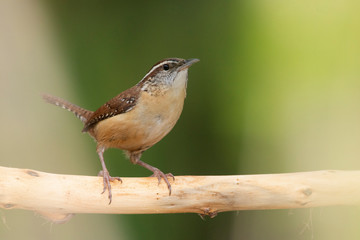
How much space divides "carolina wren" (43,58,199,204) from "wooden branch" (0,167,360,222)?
19 centimetres

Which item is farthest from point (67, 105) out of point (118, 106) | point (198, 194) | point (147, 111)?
point (198, 194)

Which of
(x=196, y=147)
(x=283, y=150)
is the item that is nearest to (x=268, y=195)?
(x=283, y=150)

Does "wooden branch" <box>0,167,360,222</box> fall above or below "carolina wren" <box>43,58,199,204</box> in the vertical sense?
below

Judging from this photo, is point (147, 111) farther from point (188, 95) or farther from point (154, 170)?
point (188, 95)

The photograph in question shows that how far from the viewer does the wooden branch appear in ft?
3.41

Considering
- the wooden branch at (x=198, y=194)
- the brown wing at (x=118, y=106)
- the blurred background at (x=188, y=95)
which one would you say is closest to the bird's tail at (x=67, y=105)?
the blurred background at (x=188, y=95)

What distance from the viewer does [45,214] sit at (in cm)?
111

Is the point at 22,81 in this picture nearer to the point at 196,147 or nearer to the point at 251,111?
the point at 196,147

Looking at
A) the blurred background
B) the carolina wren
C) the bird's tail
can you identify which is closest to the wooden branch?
the blurred background

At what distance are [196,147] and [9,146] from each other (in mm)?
674

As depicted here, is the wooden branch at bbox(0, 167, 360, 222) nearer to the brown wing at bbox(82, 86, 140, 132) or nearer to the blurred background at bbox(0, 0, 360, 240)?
the blurred background at bbox(0, 0, 360, 240)

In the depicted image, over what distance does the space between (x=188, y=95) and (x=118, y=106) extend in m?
0.32

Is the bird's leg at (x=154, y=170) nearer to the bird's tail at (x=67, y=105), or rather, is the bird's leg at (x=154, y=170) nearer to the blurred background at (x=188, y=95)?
the blurred background at (x=188, y=95)

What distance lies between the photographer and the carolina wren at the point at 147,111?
1296 millimetres
